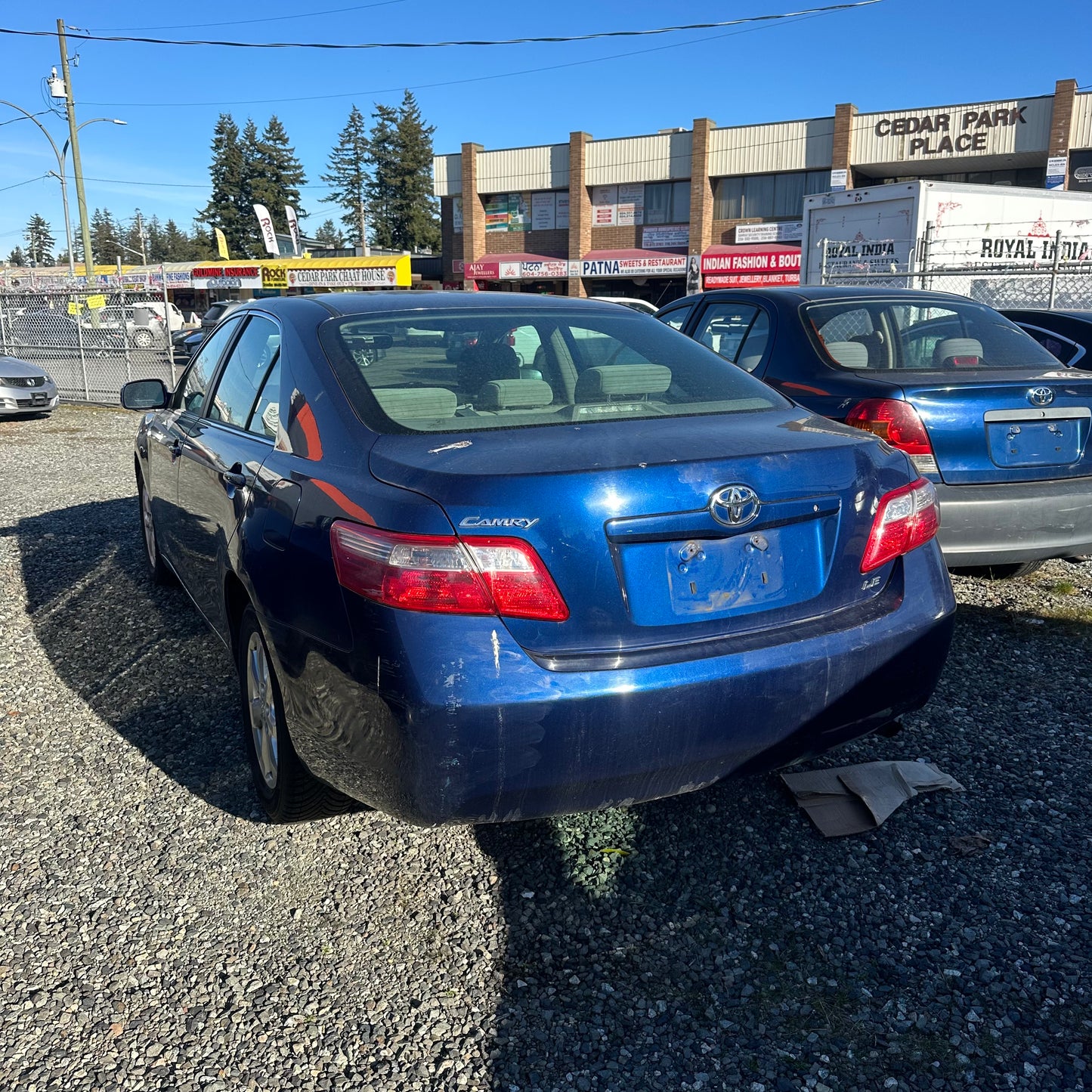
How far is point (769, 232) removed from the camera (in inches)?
1709

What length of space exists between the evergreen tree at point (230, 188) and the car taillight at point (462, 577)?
110858 millimetres

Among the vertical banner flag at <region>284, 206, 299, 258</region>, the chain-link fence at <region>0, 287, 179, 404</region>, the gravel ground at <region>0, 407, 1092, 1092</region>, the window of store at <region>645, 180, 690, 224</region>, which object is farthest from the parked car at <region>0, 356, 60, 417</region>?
the vertical banner flag at <region>284, 206, 299, 258</region>

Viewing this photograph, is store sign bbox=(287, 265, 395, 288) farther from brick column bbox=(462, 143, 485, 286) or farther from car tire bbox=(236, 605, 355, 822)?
car tire bbox=(236, 605, 355, 822)

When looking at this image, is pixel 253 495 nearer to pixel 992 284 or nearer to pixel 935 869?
pixel 935 869

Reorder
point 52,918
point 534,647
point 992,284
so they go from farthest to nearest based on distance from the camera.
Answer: point 992,284, point 52,918, point 534,647

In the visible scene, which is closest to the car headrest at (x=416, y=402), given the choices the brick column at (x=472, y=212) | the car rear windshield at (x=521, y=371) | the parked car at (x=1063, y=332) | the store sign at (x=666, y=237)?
the car rear windshield at (x=521, y=371)

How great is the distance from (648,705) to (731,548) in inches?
16.7

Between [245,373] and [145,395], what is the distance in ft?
5.11

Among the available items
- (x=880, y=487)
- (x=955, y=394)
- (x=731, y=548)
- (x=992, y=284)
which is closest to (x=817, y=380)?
(x=955, y=394)

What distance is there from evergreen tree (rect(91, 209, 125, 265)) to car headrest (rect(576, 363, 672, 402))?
155941 millimetres

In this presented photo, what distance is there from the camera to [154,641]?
493cm

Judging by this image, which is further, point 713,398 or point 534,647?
point 713,398

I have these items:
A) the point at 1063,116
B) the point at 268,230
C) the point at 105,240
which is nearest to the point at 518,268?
the point at 268,230

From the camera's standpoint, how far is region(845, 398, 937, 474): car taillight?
185 inches
